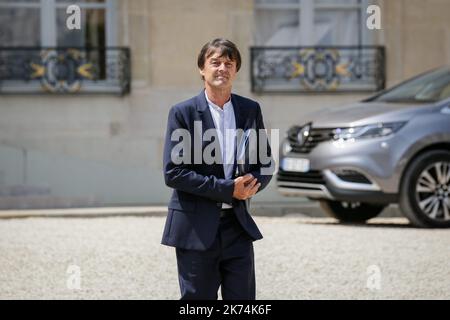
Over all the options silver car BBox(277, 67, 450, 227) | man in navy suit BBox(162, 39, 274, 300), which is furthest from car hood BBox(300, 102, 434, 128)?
man in navy suit BBox(162, 39, 274, 300)

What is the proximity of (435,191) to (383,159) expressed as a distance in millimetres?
603

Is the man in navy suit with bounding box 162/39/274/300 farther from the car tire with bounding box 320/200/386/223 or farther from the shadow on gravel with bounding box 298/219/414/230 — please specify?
the car tire with bounding box 320/200/386/223

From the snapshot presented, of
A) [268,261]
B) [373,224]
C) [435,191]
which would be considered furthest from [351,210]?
[268,261]

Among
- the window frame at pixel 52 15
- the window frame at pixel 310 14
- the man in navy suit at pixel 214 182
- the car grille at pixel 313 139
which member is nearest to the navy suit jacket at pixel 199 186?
the man in navy suit at pixel 214 182

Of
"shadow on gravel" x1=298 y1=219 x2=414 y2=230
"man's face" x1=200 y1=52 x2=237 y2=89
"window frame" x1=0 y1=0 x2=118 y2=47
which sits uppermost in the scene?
"window frame" x1=0 y1=0 x2=118 y2=47

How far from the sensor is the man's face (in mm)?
5414

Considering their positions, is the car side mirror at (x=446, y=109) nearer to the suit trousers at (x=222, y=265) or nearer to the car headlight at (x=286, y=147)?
the car headlight at (x=286, y=147)

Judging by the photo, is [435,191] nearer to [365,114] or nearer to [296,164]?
[365,114]

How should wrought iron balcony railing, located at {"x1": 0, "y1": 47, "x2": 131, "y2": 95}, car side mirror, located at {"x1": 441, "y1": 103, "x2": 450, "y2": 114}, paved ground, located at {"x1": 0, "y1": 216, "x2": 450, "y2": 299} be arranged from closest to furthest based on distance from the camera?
paved ground, located at {"x1": 0, "y1": 216, "x2": 450, "y2": 299}
car side mirror, located at {"x1": 441, "y1": 103, "x2": 450, "y2": 114}
wrought iron balcony railing, located at {"x1": 0, "y1": 47, "x2": 131, "y2": 95}

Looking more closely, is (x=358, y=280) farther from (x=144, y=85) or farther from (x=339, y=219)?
(x=144, y=85)

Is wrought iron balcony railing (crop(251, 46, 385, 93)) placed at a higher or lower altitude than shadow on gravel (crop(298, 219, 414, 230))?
higher

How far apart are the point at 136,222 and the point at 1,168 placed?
4.59 metres

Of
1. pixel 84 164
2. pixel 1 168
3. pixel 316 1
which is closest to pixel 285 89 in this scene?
pixel 316 1
